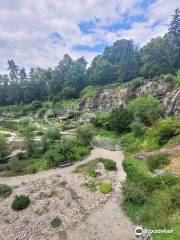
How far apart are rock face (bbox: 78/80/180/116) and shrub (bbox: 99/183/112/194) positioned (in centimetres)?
2259

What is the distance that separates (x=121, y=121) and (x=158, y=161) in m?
16.0

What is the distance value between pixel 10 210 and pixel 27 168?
868cm

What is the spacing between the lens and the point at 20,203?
16672 mm

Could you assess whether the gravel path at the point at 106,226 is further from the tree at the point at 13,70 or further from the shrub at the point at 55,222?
the tree at the point at 13,70

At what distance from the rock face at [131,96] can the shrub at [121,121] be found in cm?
742

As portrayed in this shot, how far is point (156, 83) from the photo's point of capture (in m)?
47.9

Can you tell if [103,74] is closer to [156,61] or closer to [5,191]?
[156,61]

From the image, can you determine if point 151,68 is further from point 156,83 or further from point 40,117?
point 40,117

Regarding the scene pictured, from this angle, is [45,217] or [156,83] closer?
[45,217]

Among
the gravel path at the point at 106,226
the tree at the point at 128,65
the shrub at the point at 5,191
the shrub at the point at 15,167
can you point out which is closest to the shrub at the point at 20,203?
the shrub at the point at 5,191

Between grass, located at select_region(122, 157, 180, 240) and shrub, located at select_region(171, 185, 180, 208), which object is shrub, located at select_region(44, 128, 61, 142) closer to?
grass, located at select_region(122, 157, 180, 240)

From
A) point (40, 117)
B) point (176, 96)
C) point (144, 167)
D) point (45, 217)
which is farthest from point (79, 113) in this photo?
point (45, 217)

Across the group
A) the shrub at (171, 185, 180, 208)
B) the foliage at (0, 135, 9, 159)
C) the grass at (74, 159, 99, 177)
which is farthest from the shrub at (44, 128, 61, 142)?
the shrub at (171, 185, 180, 208)

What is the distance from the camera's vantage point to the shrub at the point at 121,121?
3466 cm
